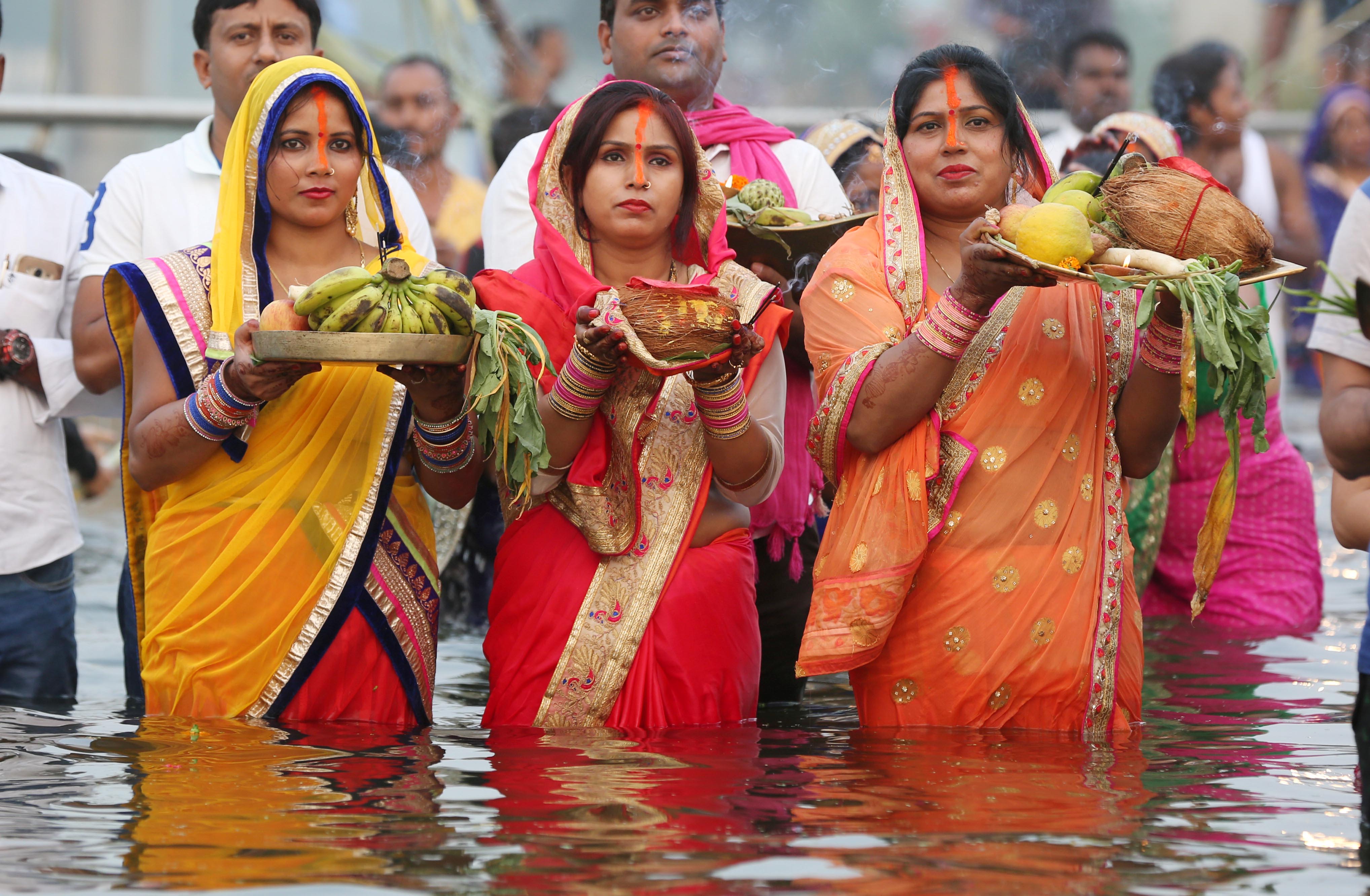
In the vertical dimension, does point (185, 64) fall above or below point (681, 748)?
above

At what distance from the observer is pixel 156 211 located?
5016 mm

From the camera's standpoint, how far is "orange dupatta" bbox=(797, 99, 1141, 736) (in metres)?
3.90

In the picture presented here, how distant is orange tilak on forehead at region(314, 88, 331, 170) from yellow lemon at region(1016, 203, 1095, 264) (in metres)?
Result: 1.76

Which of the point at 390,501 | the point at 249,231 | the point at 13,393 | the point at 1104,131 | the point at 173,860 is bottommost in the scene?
the point at 173,860

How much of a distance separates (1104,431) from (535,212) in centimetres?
153

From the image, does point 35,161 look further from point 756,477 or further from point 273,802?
point 273,802

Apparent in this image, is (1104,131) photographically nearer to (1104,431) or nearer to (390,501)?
(1104,431)

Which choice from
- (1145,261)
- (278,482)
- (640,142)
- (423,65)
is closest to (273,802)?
(278,482)

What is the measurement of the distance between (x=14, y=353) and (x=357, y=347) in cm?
173

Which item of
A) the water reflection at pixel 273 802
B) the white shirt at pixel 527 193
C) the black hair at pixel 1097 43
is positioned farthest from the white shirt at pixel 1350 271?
the black hair at pixel 1097 43

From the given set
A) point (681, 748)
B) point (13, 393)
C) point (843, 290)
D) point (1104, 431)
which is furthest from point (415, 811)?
point (13, 393)

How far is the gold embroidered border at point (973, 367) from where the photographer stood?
3973 mm

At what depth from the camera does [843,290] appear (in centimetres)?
404

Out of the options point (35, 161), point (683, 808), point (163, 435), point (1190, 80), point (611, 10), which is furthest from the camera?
point (1190, 80)
